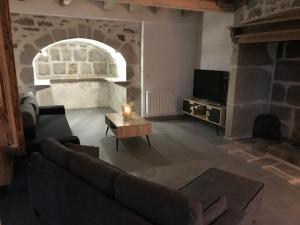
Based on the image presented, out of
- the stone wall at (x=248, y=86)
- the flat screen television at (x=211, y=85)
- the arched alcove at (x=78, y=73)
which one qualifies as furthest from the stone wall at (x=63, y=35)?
the stone wall at (x=248, y=86)

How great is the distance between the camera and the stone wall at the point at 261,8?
10.6 ft

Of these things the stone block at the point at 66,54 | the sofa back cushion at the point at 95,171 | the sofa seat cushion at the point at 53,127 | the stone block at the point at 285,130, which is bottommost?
the stone block at the point at 285,130

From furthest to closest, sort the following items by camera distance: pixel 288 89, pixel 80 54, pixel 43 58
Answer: pixel 80 54 → pixel 43 58 → pixel 288 89

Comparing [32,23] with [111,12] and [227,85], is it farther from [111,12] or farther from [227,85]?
[227,85]

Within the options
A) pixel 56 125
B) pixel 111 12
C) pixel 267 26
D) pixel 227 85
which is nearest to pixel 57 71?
pixel 111 12

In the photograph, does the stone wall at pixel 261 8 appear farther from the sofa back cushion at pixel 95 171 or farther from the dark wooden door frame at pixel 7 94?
the dark wooden door frame at pixel 7 94

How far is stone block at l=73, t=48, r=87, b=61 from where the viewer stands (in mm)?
7022

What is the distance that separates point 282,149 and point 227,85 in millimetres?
1520

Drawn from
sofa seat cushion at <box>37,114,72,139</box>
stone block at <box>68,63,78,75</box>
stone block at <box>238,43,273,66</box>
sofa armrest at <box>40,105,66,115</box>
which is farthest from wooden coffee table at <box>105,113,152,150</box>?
stone block at <box>68,63,78,75</box>

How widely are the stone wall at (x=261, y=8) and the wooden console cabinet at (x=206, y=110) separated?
5.27ft

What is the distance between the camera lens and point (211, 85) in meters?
4.93

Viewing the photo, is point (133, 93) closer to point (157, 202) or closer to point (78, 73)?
point (78, 73)

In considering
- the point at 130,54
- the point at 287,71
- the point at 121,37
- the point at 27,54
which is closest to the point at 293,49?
the point at 287,71

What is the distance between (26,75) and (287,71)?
4987mm
